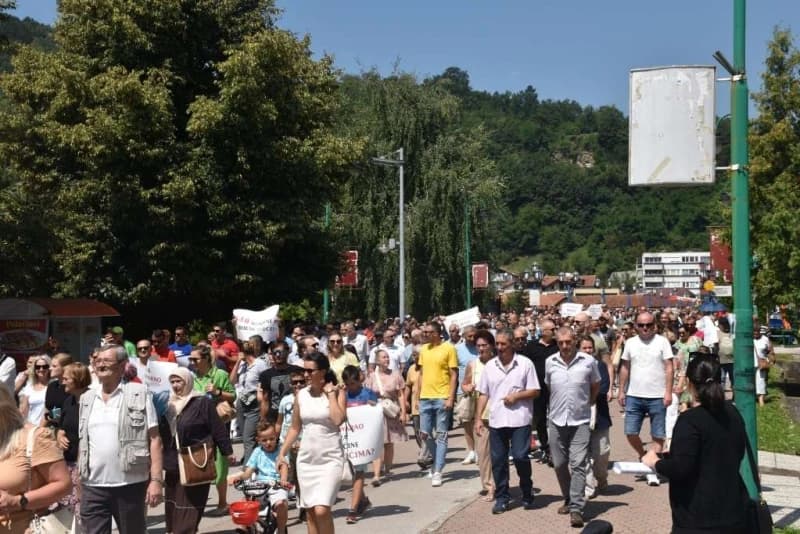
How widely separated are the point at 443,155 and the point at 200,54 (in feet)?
50.8

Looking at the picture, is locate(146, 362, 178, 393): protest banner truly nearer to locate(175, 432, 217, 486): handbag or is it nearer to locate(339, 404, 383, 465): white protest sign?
locate(175, 432, 217, 486): handbag

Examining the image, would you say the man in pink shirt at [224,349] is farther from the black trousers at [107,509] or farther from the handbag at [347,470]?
the black trousers at [107,509]

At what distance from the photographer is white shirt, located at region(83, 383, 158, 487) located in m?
6.75

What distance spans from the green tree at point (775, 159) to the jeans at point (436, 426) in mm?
14925

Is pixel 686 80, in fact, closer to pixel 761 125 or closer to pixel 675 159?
pixel 675 159

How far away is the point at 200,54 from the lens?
28500 mm

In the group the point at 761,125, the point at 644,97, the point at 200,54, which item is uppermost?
the point at 200,54

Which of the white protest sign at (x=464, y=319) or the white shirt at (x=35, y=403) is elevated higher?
the white protest sign at (x=464, y=319)

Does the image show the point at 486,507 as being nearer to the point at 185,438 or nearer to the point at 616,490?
the point at 616,490

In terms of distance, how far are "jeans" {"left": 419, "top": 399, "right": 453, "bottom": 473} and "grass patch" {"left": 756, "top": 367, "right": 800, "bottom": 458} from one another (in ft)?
17.9

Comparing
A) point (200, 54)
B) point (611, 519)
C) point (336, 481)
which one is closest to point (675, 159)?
point (611, 519)

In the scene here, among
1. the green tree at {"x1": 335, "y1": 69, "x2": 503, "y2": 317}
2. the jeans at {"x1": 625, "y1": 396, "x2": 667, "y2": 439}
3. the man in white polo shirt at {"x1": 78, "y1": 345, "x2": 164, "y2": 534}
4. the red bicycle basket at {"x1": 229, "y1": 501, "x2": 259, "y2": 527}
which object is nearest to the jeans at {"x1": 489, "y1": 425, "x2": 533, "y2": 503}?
the jeans at {"x1": 625, "y1": 396, "x2": 667, "y2": 439}

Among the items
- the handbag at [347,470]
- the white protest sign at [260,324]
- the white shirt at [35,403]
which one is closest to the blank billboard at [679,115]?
the handbag at [347,470]

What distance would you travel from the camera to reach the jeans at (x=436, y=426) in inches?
481
